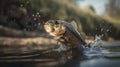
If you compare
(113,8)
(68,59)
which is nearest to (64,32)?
(68,59)

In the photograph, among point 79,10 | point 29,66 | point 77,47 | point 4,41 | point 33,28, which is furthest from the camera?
point 79,10

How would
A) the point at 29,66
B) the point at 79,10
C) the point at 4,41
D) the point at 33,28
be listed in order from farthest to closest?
1. the point at 79,10
2. the point at 33,28
3. the point at 4,41
4. the point at 29,66

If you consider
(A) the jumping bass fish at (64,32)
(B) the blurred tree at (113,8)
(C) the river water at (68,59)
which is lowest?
(C) the river water at (68,59)

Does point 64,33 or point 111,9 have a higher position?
point 111,9

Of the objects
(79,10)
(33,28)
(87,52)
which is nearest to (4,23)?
(33,28)

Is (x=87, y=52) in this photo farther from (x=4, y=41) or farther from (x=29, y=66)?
(x=4, y=41)

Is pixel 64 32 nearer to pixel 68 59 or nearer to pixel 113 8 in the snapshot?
pixel 68 59

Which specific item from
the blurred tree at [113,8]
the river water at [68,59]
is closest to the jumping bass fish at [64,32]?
the river water at [68,59]

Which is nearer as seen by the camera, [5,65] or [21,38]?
[5,65]

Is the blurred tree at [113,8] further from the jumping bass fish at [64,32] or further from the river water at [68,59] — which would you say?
the jumping bass fish at [64,32]

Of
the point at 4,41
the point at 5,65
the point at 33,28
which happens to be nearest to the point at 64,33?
the point at 5,65

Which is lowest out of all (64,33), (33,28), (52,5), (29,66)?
(29,66)
